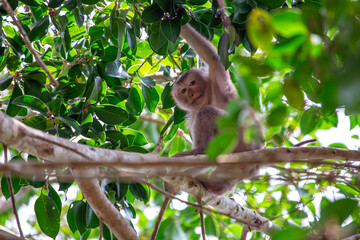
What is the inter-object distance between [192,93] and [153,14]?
5.72 ft

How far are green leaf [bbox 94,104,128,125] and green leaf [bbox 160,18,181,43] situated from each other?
2.94 feet

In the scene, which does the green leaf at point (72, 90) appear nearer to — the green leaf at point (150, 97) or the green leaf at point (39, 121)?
the green leaf at point (39, 121)

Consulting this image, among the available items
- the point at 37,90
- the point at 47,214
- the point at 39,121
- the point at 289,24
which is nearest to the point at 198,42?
the point at 37,90

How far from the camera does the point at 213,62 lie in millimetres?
4848

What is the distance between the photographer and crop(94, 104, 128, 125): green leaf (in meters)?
4.12

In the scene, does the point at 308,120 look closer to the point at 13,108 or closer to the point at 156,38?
the point at 156,38

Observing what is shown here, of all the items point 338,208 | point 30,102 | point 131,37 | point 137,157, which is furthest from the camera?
point 131,37

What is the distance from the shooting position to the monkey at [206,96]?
4645mm

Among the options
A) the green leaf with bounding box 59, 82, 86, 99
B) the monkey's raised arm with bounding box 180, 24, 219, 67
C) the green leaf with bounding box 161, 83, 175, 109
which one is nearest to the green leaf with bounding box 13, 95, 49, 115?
the green leaf with bounding box 59, 82, 86, 99

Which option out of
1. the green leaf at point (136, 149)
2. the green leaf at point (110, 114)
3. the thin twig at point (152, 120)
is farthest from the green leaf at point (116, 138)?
the thin twig at point (152, 120)

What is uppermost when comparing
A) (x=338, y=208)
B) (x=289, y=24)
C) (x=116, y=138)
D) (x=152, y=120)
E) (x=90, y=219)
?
(x=289, y=24)

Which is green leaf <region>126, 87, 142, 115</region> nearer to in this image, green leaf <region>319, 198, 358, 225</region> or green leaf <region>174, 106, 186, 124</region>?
green leaf <region>174, 106, 186, 124</region>

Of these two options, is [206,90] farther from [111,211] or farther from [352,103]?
[352,103]

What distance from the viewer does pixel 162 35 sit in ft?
13.8
